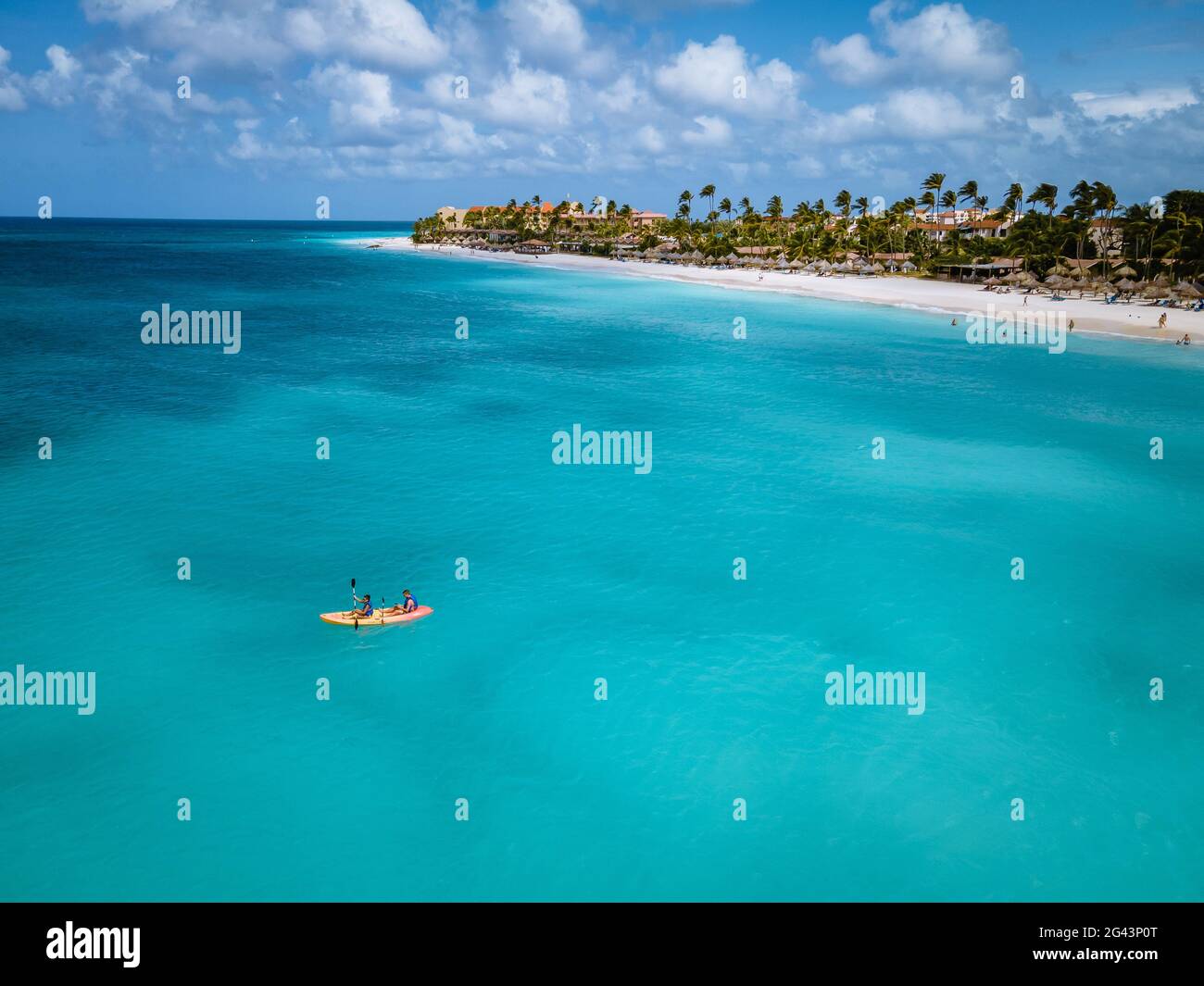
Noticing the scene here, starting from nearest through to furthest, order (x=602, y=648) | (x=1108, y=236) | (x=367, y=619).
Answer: (x=602, y=648)
(x=367, y=619)
(x=1108, y=236)

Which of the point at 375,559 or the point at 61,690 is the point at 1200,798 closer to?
the point at 375,559

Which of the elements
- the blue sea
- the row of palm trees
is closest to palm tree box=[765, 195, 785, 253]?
the row of palm trees

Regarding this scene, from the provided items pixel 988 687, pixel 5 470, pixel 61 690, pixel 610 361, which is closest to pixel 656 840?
pixel 988 687

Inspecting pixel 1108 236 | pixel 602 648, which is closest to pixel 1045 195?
pixel 1108 236

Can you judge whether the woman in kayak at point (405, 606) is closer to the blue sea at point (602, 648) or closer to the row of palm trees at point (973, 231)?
the blue sea at point (602, 648)

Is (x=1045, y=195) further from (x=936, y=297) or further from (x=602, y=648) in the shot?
(x=602, y=648)

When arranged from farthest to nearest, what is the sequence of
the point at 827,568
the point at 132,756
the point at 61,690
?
the point at 827,568
the point at 61,690
the point at 132,756
